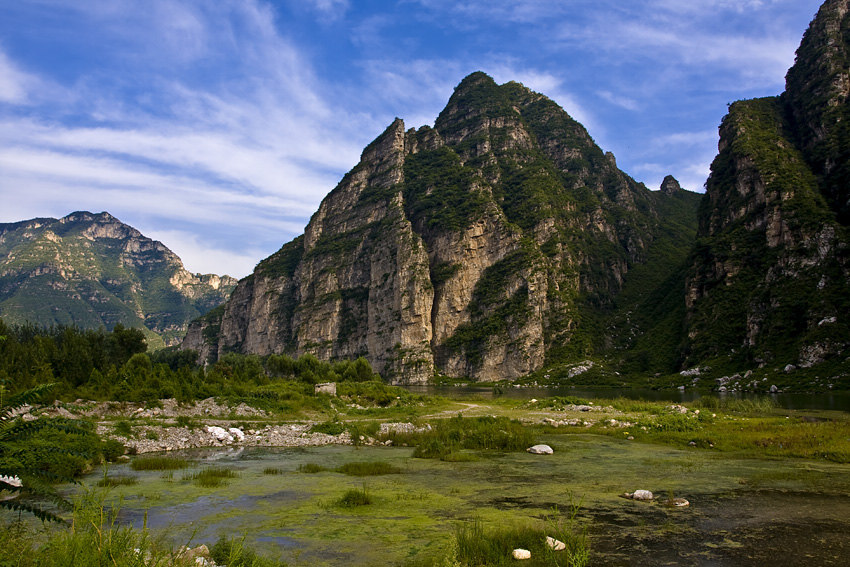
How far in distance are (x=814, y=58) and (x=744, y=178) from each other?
43404 mm

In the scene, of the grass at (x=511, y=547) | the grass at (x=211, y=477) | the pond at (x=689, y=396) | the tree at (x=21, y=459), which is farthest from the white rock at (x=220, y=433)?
the pond at (x=689, y=396)

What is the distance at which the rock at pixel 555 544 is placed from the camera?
9220mm

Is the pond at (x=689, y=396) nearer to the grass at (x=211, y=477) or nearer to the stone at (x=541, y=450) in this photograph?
the stone at (x=541, y=450)

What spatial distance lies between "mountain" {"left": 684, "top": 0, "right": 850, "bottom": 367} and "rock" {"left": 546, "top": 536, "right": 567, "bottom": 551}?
88067mm

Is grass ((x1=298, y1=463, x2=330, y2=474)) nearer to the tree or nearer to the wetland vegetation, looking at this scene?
the wetland vegetation

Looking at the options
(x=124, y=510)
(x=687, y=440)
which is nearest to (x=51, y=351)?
(x=124, y=510)

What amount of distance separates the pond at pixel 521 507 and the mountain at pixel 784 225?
7851 cm

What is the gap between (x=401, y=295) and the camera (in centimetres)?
18138

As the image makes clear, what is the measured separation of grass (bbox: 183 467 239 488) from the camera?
15973mm

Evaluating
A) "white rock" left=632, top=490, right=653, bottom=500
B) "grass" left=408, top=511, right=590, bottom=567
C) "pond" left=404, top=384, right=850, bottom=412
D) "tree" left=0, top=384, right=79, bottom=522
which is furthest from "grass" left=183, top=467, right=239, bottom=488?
"pond" left=404, top=384, right=850, bottom=412

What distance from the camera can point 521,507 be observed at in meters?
13.0

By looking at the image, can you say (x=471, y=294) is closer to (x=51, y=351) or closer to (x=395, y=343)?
(x=395, y=343)

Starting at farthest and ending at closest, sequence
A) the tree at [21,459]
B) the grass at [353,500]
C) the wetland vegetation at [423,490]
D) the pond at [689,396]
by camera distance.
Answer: the pond at [689,396], the grass at [353,500], the wetland vegetation at [423,490], the tree at [21,459]

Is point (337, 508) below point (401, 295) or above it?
below
